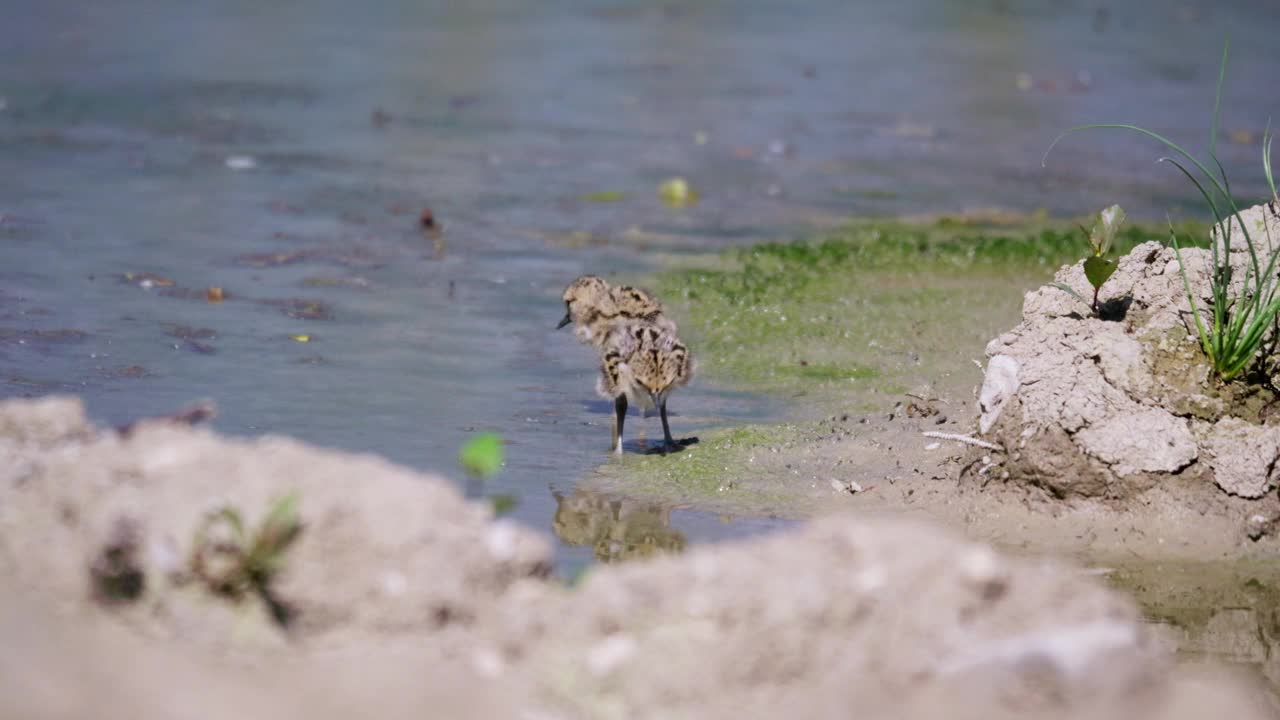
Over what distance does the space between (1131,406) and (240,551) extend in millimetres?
4334

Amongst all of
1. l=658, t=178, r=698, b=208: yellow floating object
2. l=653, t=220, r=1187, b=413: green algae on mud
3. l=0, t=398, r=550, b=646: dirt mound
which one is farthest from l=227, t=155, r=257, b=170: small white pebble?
l=0, t=398, r=550, b=646: dirt mound

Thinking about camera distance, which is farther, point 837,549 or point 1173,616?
point 1173,616

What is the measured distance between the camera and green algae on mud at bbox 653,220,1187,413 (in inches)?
398

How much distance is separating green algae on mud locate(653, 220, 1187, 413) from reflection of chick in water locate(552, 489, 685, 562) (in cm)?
195

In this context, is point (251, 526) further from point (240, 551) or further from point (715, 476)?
point (715, 476)

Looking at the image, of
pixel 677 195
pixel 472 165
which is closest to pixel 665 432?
pixel 677 195

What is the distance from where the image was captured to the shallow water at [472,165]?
9.52 meters

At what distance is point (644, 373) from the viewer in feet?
28.7

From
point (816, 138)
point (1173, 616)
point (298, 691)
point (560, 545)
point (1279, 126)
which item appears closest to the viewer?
point (298, 691)

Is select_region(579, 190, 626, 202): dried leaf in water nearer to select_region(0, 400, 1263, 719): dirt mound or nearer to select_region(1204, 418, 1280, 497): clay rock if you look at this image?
select_region(1204, 418, 1280, 497): clay rock

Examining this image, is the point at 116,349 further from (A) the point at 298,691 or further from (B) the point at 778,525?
(A) the point at 298,691

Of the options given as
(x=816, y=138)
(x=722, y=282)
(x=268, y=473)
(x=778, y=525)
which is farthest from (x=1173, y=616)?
(x=816, y=138)

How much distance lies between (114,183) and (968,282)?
7275 mm

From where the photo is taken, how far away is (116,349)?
981cm
